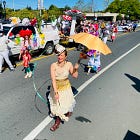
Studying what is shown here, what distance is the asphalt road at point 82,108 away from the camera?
6.00 m

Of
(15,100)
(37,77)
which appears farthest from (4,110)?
(37,77)

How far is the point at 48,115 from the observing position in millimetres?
6926

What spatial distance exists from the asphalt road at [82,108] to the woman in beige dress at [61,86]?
380mm

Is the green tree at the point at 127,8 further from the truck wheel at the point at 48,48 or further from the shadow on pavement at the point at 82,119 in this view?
the shadow on pavement at the point at 82,119

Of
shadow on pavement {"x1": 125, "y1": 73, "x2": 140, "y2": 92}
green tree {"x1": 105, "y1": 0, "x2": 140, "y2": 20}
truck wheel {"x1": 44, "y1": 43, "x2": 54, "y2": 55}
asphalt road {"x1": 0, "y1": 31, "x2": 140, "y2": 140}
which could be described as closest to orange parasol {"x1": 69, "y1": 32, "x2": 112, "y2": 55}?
asphalt road {"x1": 0, "y1": 31, "x2": 140, "y2": 140}

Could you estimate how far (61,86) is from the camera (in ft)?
19.3

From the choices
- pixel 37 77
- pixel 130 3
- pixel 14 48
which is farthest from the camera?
pixel 130 3

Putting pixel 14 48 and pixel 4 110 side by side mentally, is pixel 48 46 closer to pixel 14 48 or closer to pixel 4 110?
pixel 14 48

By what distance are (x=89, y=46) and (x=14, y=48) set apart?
8.22 m

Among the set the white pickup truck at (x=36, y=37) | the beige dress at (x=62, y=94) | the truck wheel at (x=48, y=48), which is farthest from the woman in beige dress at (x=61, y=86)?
the truck wheel at (x=48, y=48)

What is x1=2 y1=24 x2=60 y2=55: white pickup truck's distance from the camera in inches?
523

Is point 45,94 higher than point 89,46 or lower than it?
lower

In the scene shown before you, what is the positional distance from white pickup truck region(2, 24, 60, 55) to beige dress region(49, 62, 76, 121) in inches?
301

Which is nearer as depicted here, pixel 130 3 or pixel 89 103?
pixel 89 103
